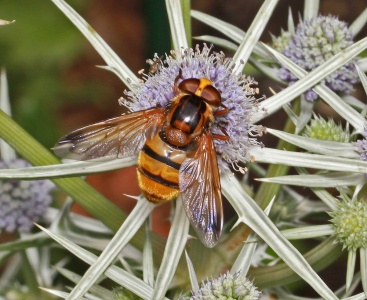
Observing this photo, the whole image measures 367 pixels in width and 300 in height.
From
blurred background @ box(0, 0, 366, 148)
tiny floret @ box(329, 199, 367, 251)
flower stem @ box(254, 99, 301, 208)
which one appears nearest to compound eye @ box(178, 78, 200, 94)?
flower stem @ box(254, 99, 301, 208)

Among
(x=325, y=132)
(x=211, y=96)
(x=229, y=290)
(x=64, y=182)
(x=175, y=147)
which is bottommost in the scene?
(x=229, y=290)

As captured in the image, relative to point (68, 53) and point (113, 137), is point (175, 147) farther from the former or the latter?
point (68, 53)

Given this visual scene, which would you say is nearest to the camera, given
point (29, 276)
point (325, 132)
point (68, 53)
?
point (325, 132)

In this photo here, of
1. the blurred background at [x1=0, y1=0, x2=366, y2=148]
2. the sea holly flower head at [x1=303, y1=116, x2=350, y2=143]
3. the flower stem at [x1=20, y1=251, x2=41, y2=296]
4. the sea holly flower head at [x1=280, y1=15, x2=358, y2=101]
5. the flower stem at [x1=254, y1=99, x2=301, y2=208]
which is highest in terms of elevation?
the blurred background at [x1=0, y1=0, x2=366, y2=148]

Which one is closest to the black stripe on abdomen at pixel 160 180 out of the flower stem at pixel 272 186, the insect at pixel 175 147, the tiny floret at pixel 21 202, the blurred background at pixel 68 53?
the insect at pixel 175 147

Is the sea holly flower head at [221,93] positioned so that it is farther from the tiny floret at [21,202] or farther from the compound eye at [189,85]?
the tiny floret at [21,202]

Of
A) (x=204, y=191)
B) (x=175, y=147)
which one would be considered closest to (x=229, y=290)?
(x=204, y=191)

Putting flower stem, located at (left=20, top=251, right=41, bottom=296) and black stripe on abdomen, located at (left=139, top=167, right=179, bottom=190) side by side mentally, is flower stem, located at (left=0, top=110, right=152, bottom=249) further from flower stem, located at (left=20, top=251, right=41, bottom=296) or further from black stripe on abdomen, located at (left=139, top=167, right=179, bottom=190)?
flower stem, located at (left=20, top=251, right=41, bottom=296)
